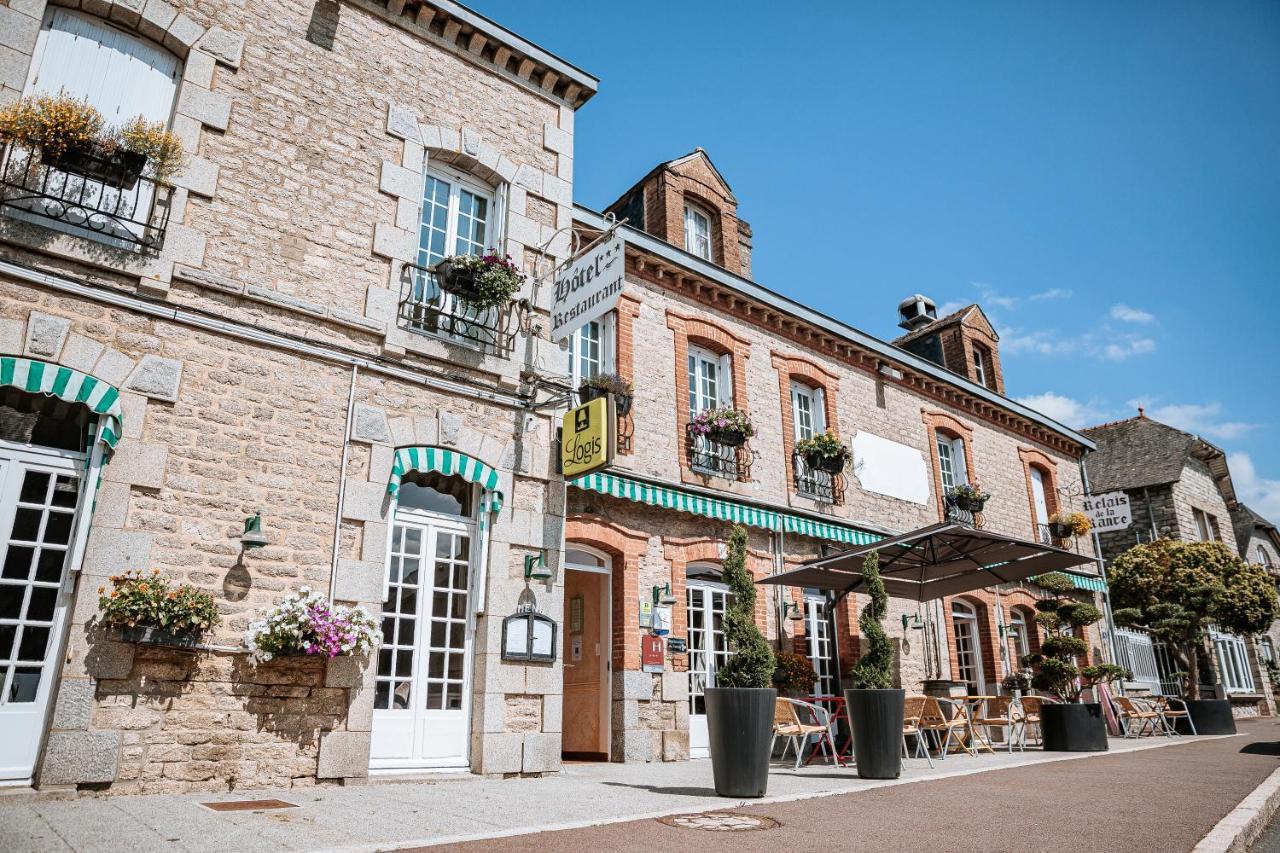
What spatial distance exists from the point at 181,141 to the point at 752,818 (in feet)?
20.6

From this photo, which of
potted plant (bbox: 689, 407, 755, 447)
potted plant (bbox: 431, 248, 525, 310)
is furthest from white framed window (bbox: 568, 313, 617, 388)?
potted plant (bbox: 431, 248, 525, 310)

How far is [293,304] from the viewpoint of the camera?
21.4 ft

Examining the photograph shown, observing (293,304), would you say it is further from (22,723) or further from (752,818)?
(752,818)

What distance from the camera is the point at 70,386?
5453mm

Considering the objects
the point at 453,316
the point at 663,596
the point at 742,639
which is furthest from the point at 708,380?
the point at 742,639

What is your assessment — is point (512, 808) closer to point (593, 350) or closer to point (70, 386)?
point (70, 386)

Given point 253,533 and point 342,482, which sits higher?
point 342,482

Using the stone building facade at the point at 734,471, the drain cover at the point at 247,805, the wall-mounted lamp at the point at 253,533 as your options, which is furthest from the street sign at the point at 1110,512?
the drain cover at the point at 247,805

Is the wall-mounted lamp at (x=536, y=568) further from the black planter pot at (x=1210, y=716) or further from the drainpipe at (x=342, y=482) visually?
the black planter pot at (x=1210, y=716)

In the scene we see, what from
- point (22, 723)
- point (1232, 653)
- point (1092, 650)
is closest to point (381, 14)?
point (22, 723)

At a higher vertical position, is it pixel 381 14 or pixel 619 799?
pixel 381 14

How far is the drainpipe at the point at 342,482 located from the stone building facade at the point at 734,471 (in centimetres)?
219

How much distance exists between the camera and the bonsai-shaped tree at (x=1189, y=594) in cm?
1535

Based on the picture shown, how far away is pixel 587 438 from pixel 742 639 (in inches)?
89.7
